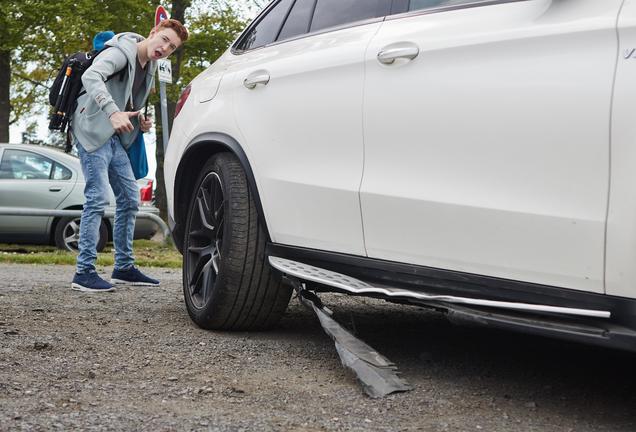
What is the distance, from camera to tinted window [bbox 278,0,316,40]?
4430 millimetres

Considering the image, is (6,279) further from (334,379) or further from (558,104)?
(558,104)

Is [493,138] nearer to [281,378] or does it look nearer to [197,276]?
[281,378]

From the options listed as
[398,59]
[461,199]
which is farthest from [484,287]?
[398,59]

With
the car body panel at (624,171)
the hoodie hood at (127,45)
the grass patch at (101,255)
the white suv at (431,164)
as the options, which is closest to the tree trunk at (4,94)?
the grass patch at (101,255)

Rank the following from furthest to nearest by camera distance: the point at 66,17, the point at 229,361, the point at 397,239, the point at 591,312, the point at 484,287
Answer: the point at 66,17 < the point at 229,361 < the point at 397,239 < the point at 484,287 < the point at 591,312

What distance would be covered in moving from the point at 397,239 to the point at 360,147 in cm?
Result: 42

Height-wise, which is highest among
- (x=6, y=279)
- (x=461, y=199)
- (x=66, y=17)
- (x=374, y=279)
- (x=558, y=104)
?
(x=66, y=17)

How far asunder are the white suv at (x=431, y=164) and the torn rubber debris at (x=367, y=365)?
0.22 m

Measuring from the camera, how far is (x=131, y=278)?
680 centimetres

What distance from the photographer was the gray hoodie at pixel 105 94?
5.95 m

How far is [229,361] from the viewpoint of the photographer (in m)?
3.93

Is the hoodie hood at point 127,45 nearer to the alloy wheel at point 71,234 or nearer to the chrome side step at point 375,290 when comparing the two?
the chrome side step at point 375,290

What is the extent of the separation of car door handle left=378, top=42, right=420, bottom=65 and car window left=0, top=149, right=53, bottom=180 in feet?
30.1

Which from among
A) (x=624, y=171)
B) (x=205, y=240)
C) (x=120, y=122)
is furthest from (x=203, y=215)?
(x=624, y=171)
